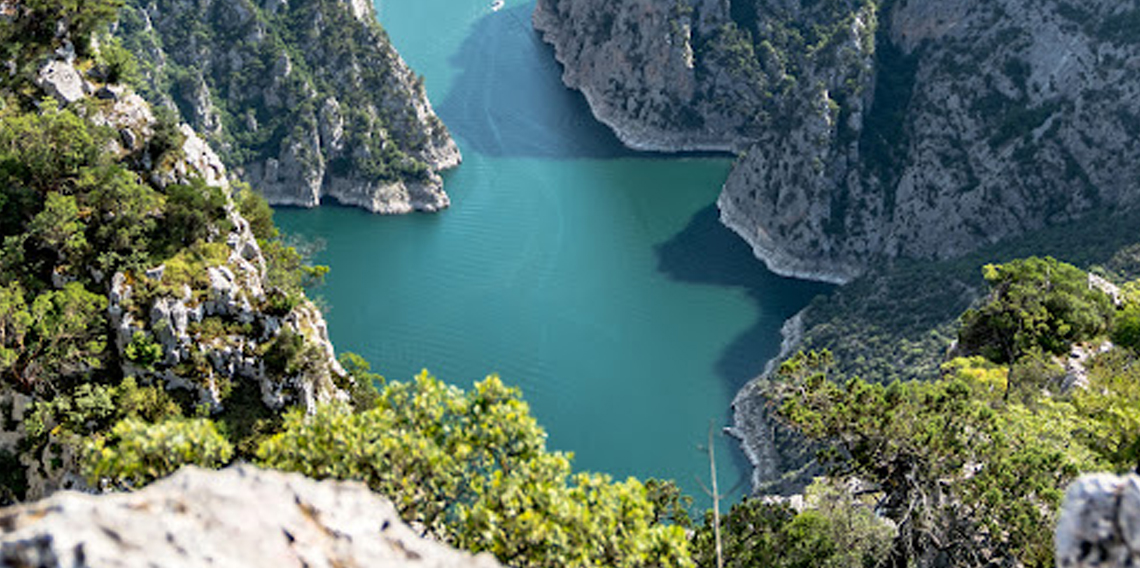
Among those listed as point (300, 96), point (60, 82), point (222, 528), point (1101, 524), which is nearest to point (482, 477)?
point (222, 528)

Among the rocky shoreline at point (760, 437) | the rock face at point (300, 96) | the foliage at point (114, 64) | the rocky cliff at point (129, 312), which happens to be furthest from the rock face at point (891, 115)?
the rocky cliff at point (129, 312)

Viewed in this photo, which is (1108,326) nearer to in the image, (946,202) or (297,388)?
(297,388)

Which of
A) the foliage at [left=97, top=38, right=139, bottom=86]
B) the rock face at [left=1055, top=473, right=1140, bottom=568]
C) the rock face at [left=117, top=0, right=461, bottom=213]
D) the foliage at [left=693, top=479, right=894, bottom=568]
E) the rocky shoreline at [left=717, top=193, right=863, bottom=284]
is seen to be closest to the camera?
the rock face at [left=1055, top=473, right=1140, bottom=568]

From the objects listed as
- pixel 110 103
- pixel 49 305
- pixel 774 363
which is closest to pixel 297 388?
pixel 49 305

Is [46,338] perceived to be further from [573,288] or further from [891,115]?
[891,115]

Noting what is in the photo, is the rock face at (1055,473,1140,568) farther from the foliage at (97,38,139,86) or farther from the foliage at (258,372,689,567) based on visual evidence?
the foliage at (97,38,139,86)

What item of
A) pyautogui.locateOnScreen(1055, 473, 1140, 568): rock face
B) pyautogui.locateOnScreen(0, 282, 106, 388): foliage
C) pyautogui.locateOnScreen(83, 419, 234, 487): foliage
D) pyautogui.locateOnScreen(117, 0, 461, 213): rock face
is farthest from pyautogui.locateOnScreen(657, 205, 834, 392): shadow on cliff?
pyautogui.locateOnScreen(1055, 473, 1140, 568): rock face

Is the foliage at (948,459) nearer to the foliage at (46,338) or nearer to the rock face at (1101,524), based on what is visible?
the rock face at (1101,524)
